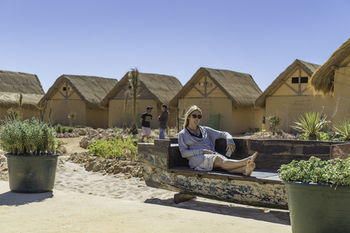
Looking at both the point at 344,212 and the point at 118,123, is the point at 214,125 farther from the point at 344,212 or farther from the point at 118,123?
the point at 344,212

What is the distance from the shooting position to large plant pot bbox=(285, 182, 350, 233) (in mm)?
3711

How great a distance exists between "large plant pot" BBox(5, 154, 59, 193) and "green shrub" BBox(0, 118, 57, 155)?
0.17m

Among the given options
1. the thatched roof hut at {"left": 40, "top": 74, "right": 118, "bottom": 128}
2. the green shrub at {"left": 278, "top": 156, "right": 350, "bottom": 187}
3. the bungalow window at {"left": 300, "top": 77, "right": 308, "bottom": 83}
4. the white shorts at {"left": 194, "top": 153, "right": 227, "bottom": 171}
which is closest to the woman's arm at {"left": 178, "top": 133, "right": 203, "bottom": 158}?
the white shorts at {"left": 194, "top": 153, "right": 227, "bottom": 171}

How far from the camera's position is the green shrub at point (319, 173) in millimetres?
3703

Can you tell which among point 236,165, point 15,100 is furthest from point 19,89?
point 236,165

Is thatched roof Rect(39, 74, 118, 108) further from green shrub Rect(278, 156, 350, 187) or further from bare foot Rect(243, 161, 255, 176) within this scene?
green shrub Rect(278, 156, 350, 187)

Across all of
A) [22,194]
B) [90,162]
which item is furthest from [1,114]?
[22,194]

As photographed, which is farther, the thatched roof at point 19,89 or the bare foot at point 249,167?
the thatched roof at point 19,89

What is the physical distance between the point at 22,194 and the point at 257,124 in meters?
21.1

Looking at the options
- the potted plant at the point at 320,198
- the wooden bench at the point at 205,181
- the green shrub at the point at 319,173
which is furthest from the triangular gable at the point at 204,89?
the potted plant at the point at 320,198

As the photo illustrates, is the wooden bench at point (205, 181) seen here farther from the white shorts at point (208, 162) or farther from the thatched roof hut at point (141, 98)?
the thatched roof hut at point (141, 98)

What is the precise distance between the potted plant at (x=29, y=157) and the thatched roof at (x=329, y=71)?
383 inches

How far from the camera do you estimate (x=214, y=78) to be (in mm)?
24906

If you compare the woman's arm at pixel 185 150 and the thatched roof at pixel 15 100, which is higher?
the thatched roof at pixel 15 100
